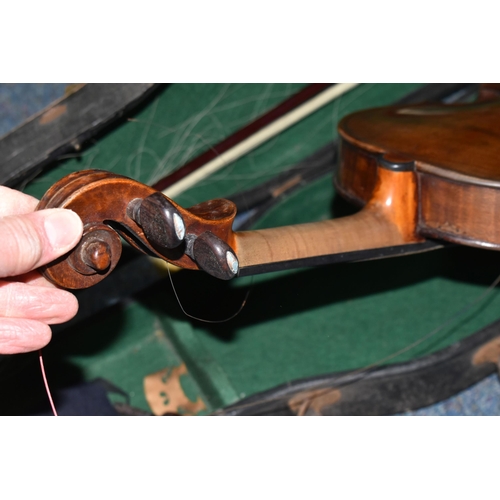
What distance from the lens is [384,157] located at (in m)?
0.90

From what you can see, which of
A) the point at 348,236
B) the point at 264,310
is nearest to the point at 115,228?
the point at 348,236

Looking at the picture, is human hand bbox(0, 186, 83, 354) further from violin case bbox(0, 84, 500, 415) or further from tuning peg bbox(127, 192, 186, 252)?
violin case bbox(0, 84, 500, 415)

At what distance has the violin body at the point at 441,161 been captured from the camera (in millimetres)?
817

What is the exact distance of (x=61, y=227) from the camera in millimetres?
582

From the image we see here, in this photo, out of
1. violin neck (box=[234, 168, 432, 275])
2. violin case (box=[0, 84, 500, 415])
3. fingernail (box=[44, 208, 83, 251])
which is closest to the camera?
fingernail (box=[44, 208, 83, 251])

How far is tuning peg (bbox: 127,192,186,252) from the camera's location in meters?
0.59

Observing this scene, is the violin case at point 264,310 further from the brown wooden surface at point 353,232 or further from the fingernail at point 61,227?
the fingernail at point 61,227

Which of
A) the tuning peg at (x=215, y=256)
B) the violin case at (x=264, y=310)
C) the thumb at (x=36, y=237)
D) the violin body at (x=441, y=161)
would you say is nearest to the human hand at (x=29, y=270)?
the thumb at (x=36, y=237)

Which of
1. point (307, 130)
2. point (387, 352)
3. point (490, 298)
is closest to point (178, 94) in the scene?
point (307, 130)

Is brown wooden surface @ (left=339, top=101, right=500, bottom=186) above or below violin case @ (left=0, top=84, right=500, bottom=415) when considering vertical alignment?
above

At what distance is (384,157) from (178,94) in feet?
1.78

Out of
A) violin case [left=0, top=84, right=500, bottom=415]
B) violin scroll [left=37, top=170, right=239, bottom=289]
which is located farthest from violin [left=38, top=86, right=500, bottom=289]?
violin case [left=0, top=84, right=500, bottom=415]

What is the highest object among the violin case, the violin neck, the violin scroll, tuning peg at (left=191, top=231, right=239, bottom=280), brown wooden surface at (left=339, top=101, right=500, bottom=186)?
A: the violin scroll

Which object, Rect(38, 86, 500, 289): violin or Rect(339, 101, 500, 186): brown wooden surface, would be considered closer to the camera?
Rect(38, 86, 500, 289): violin
